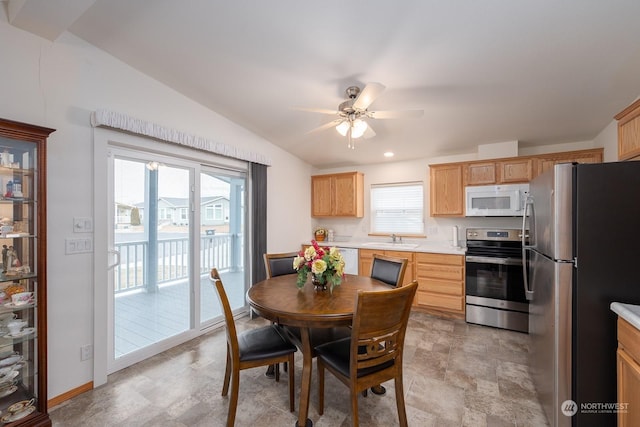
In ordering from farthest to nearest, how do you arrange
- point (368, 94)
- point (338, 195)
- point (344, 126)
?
point (338, 195) < point (344, 126) < point (368, 94)

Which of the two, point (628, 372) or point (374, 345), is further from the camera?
point (374, 345)

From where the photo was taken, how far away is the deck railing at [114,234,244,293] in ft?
8.25

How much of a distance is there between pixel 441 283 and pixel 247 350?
284cm

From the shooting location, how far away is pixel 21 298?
1.68 meters

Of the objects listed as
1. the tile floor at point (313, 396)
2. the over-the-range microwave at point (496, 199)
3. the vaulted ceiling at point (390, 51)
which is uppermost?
the vaulted ceiling at point (390, 51)

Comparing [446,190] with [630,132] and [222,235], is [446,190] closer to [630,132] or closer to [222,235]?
[630,132]

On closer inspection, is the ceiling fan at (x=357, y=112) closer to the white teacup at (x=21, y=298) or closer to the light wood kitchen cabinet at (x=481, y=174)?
the light wood kitchen cabinet at (x=481, y=174)

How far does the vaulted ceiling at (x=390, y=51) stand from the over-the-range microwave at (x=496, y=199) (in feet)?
2.55

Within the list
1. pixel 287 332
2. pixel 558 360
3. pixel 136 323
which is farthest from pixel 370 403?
pixel 136 323

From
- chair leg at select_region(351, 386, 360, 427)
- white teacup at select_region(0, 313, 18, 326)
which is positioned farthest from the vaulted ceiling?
chair leg at select_region(351, 386, 360, 427)

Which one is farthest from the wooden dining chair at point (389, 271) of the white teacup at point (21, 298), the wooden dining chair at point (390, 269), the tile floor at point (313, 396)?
the white teacup at point (21, 298)

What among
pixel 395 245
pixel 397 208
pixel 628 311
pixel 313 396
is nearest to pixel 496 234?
pixel 395 245

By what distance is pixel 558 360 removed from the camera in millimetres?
1500

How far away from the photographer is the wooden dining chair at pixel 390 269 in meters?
2.28
